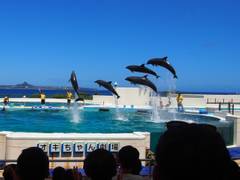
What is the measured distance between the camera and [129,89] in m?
37.6

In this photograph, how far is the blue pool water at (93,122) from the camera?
663 inches

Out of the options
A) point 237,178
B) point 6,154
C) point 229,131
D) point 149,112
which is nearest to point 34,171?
point 237,178

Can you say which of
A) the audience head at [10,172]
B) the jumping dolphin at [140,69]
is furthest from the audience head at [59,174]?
the jumping dolphin at [140,69]

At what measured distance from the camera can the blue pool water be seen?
16.8 meters

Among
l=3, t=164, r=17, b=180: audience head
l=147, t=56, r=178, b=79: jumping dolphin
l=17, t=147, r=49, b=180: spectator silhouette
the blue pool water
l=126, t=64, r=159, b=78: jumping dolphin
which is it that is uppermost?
l=147, t=56, r=178, b=79: jumping dolphin

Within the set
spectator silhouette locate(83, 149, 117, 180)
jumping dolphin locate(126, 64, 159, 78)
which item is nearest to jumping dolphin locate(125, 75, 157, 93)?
jumping dolphin locate(126, 64, 159, 78)

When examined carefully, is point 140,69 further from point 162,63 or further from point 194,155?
point 194,155

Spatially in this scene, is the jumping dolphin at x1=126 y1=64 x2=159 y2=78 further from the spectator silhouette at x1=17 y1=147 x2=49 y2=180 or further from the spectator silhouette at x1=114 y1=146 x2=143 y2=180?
the spectator silhouette at x1=17 y1=147 x2=49 y2=180

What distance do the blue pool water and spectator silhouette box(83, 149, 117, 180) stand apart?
9345 millimetres

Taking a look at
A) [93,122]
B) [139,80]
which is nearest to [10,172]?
[93,122]

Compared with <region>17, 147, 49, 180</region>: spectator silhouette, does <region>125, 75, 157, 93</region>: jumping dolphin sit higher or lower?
higher

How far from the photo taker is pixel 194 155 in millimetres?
1326

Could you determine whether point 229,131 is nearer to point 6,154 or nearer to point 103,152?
point 6,154

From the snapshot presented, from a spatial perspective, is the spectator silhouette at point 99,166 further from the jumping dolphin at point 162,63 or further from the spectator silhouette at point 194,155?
the jumping dolphin at point 162,63
